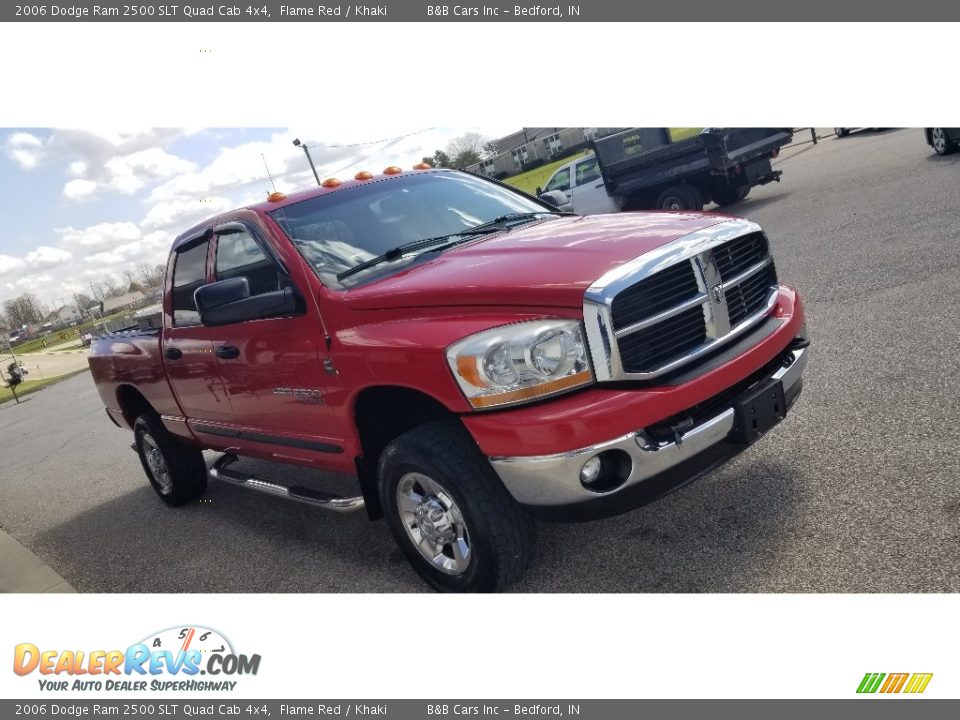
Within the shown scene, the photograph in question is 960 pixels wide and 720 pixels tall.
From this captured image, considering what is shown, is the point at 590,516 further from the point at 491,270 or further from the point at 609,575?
the point at 491,270

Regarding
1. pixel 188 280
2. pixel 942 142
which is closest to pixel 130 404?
pixel 188 280

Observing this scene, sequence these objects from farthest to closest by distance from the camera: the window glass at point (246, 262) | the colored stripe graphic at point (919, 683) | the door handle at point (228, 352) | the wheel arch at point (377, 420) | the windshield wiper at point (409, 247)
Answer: the door handle at point (228, 352) < the window glass at point (246, 262) < the windshield wiper at point (409, 247) < the wheel arch at point (377, 420) < the colored stripe graphic at point (919, 683)

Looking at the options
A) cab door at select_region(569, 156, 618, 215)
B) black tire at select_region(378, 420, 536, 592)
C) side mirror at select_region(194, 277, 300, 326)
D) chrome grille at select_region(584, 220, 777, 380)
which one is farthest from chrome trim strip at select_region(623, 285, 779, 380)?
cab door at select_region(569, 156, 618, 215)

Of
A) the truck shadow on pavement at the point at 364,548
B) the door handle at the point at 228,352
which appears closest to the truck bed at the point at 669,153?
the truck shadow on pavement at the point at 364,548

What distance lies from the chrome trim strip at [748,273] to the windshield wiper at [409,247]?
1.22 m

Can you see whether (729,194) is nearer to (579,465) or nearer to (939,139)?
(939,139)

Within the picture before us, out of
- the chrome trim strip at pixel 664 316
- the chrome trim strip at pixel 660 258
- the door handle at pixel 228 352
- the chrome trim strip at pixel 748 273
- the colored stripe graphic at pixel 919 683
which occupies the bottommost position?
the colored stripe graphic at pixel 919 683

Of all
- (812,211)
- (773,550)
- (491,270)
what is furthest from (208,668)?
(812,211)

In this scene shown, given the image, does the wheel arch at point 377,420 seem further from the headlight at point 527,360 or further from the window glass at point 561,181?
the window glass at point 561,181

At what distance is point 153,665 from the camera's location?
3.43 meters

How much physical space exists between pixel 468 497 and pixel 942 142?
12754mm

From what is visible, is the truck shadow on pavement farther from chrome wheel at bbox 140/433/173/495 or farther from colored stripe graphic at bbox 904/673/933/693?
colored stripe graphic at bbox 904/673/933/693

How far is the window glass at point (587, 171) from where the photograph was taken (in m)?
15.4

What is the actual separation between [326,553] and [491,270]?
6.80ft
